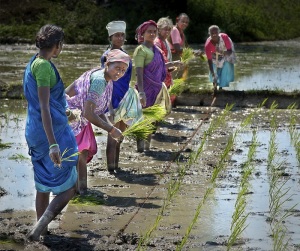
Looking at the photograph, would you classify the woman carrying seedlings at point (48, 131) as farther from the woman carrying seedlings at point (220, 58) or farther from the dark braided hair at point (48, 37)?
the woman carrying seedlings at point (220, 58)

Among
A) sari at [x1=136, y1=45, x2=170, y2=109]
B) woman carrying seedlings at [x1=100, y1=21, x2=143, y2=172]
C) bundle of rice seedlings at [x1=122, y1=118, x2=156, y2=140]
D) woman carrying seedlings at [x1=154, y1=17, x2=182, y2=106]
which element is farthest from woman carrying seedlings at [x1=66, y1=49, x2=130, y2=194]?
woman carrying seedlings at [x1=154, y1=17, x2=182, y2=106]

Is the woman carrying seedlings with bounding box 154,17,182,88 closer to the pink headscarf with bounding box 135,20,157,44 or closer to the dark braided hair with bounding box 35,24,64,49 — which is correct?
the pink headscarf with bounding box 135,20,157,44

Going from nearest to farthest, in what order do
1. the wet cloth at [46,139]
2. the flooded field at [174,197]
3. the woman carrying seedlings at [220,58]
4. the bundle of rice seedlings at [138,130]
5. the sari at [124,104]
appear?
the wet cloth at [46,139] → the flooded field at [174,197] → the bundle of rice seedlings at [138,130] → the sari at [124,104] → the woman carrying seedlings at [220,58]

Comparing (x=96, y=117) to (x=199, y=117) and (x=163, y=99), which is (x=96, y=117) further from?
(x=199, y=117)

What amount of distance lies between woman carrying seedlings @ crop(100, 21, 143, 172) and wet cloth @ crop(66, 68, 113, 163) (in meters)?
0.83

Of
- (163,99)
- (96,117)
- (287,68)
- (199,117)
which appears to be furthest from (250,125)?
(287,68)

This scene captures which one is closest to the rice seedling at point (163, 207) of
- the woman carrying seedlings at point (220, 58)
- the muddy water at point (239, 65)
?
the woman carrying seedlings at point (220, 58)

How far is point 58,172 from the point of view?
245 inches

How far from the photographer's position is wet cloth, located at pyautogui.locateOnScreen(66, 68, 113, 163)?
733 cm

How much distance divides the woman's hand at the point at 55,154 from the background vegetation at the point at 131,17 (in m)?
19.6

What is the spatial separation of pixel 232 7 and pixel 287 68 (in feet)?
34.9

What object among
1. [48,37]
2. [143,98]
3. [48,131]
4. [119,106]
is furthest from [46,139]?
[143,98]

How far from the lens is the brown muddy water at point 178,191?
20.8 ft

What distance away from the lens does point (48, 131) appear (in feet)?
19.8
